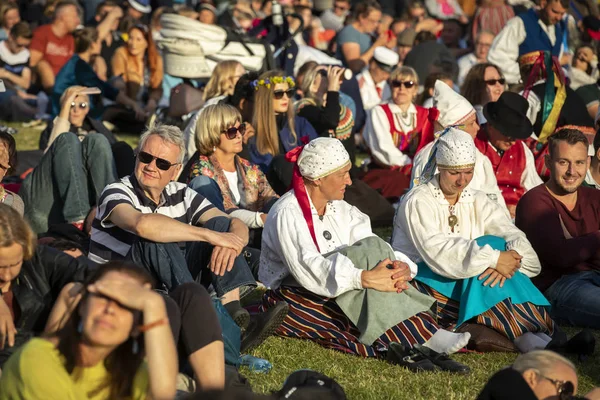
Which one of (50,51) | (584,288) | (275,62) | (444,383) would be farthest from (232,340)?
(50,51)

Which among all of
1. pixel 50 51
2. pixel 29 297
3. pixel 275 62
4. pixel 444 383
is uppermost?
pixel 29 297

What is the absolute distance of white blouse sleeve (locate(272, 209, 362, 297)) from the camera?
228 inches

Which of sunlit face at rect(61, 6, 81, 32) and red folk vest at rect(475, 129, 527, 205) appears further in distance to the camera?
sunlit face at rect(61, 6, 81, 32)

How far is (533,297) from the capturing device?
20.6 ft

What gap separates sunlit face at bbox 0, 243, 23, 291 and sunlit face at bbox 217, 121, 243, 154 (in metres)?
3.28

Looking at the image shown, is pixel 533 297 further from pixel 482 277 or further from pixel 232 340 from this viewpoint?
pixel 232 340

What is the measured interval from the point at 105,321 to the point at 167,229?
1.86 m

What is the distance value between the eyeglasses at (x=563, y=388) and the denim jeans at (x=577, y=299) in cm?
276

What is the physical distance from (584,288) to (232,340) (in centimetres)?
251

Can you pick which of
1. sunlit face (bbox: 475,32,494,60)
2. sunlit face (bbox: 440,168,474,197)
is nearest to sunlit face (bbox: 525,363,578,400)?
sunlit face (bbox: 440,168,474,197)

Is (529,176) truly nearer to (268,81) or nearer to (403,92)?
(403,92)

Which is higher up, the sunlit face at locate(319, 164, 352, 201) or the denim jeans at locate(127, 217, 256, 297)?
the sunlit face at locate(319, 164, 352, 201)

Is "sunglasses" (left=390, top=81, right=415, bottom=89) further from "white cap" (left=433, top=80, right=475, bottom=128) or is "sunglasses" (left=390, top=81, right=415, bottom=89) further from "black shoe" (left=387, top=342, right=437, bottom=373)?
"black shoe" (left=387, top=342, right=437, bottom=373)

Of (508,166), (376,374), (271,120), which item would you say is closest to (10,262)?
(376,374)
